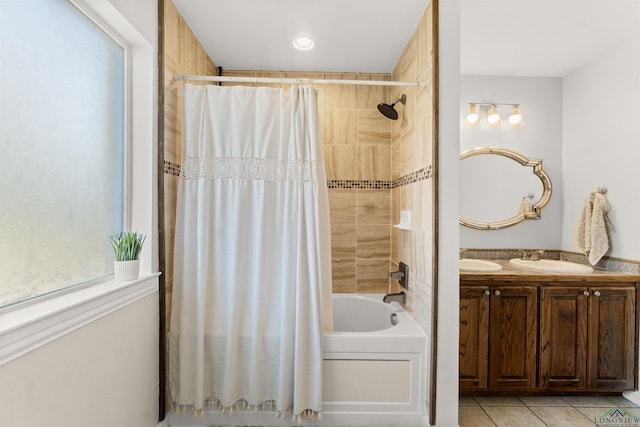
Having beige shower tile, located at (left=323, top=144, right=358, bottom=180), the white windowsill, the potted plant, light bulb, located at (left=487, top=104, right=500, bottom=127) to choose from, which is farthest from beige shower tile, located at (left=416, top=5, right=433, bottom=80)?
the white windowsill

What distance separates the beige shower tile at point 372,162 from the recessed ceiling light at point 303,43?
2.89ft

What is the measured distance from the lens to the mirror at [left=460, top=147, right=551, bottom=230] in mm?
2924

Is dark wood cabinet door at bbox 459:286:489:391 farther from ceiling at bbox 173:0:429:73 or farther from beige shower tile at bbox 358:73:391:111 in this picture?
ceiling at bbox 173:0:429:73

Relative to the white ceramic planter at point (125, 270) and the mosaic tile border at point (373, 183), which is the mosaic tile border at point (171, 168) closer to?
the white ceramic planter at point (125, 270)

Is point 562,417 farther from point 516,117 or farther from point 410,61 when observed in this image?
point 410,61

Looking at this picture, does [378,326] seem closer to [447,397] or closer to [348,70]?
[447,397]

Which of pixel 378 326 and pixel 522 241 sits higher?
pixel 522 241

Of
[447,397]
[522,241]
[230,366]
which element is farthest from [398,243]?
[230,366]

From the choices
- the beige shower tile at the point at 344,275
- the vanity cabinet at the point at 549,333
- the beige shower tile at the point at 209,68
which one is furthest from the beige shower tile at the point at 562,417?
the beige shower tile at the point at 209,68

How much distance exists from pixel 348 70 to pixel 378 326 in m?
2.11

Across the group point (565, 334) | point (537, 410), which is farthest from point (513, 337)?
point (537, 410)

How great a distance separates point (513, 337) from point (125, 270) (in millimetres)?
2416

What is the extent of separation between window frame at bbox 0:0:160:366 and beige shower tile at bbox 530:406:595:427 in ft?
8.19

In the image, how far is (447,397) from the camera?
181 cm
